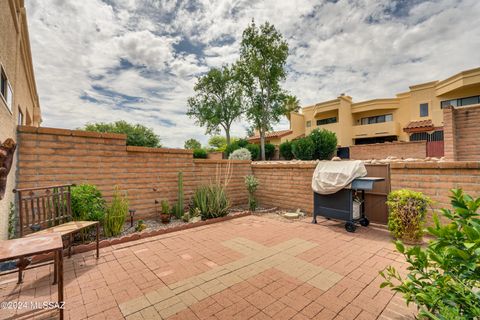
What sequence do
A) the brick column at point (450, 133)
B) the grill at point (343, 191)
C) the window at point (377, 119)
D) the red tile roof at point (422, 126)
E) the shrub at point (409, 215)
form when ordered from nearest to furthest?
the shrub at point (409, 215) → the grill at point (343, 191) → the brick column at point (450, 133) → the red tile roof at point (422, 126) → the window at point (377, 119)

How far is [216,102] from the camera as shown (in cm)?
2564

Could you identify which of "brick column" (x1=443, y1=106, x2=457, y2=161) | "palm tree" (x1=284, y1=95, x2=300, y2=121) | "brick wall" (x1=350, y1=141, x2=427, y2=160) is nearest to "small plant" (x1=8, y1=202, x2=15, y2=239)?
"brick column" (x1=443, y1=106, x2=457, y2=161)

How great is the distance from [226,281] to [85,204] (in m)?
3.08

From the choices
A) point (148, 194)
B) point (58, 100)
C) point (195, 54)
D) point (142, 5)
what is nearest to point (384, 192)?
point (148, 194)

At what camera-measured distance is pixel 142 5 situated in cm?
557

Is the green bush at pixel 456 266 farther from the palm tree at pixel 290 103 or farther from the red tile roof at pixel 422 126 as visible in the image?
the palm tree at pixel 290 103

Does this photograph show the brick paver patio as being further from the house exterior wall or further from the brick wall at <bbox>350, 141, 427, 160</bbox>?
the house exterior wall

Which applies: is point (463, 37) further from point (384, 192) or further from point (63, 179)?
point (63, 179)

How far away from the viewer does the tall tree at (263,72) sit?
17578 mm

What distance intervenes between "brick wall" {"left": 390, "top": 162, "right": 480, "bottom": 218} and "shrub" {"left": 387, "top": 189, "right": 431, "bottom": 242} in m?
0.57

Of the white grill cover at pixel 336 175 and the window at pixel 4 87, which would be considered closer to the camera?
the window at pixel 4 87

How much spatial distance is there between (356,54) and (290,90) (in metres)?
10.8

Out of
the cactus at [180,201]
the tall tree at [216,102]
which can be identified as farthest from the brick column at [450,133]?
Answer: the tall tree at [216,102]

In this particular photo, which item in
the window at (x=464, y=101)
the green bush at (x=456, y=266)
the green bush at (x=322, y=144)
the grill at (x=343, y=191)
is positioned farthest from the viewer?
the window at (x=464, y=101)
